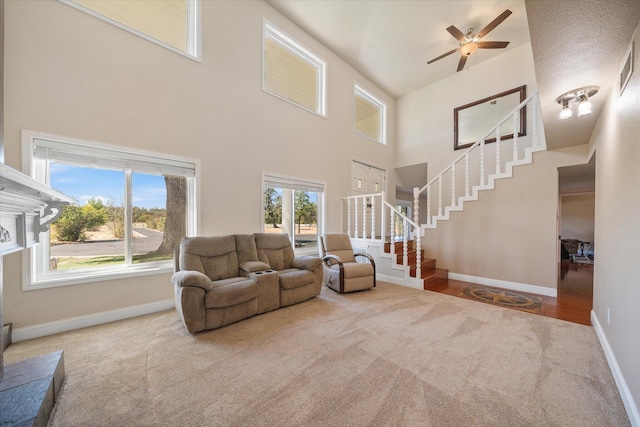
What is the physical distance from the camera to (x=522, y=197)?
4203 millimetres

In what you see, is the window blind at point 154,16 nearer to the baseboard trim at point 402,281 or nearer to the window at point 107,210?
the window at point 107,210

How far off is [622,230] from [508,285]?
285 cm

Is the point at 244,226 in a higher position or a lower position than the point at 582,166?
lower

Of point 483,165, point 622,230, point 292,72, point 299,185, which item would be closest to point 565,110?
point 622,230

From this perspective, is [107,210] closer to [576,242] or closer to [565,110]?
[565,110]

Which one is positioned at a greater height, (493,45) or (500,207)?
(493,45)

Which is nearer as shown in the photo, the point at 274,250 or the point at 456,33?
the point at 274,250

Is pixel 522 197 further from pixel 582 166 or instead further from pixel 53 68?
pixel 53 68

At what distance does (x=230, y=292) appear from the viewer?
2672 mm

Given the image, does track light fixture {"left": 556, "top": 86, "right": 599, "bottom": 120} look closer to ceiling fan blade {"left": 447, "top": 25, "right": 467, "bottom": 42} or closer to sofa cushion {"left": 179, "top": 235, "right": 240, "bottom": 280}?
ceiling fan blade {"left": 447, "top": 25, "right": 467, "bottom": 42}

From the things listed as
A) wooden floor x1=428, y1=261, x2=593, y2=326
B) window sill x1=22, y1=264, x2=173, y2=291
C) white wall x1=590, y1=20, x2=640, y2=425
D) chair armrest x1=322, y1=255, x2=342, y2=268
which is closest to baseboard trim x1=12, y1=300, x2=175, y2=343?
window sill x1=22, y1=264, x2=173, y2=291

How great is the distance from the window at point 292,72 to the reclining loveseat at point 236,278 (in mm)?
2735

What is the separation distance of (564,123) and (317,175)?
3647 millimetres

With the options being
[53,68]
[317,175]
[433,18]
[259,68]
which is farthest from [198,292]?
[433,18]
